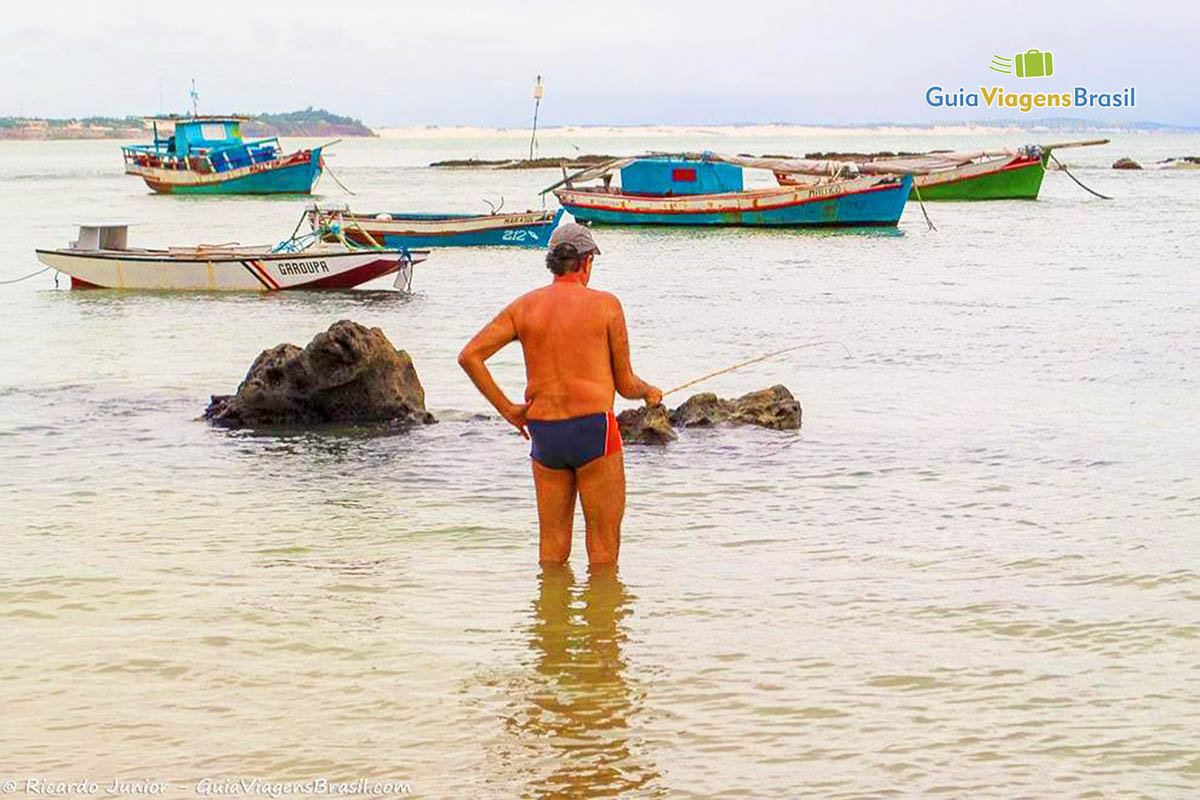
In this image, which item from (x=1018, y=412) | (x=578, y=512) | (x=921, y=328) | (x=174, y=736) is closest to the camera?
(x=174, y=736)

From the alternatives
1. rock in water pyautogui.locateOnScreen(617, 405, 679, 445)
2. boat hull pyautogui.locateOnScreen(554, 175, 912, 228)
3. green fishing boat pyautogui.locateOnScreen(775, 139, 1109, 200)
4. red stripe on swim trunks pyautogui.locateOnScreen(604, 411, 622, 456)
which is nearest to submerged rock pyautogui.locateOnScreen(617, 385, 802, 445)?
rock in water pyautogui.locateOnScreen(617, 405, 679, 445)

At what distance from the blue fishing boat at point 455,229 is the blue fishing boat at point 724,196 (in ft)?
14.2

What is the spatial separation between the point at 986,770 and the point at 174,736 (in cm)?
286

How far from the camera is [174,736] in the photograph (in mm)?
5441

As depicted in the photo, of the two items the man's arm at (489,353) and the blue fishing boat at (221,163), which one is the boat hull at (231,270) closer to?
the man's arm at (489,353)

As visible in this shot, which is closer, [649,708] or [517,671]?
[649,708]

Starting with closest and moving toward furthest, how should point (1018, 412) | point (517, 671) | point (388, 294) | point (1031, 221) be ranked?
point (517, 671)
point (1018, 412)
point (388, 294)
point (1031, 221)

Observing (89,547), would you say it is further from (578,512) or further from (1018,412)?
(1018,412)

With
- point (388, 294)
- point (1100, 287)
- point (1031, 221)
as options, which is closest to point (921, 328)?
point (1100, 287)

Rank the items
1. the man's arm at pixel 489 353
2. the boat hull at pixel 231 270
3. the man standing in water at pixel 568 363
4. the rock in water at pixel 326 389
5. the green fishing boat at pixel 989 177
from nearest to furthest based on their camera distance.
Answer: the man's arm at pixel 489 353
the man standing in water at pixel 568 363
the rock in water at pixel 326 389
the boat hull at pixel 231 270
the green fishing boat at pixel 989 177

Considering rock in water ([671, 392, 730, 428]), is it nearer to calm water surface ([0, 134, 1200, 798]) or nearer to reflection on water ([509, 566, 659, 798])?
calm water surface ([0, 134, 1200, 798])

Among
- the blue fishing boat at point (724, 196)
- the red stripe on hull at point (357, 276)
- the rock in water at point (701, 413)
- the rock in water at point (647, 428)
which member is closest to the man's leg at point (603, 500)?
the rock in water at point (647, 428)

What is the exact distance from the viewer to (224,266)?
907 inches

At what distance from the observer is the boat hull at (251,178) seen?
6400 centimetres
